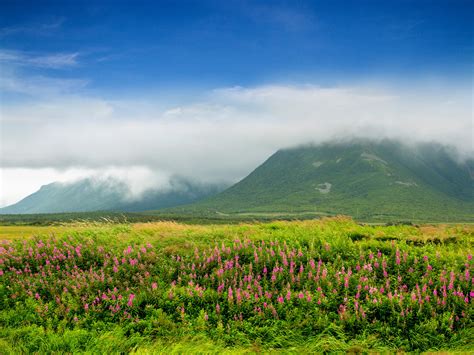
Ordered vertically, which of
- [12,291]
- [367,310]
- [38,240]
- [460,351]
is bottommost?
[460,351]

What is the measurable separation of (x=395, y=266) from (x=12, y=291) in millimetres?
10976

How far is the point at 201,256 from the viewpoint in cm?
1252

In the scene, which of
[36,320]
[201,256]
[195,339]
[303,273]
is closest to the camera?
[195,339]

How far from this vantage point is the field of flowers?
8.66 meters

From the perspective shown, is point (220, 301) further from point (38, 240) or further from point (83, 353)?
point (38, 240)

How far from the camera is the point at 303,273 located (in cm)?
1103

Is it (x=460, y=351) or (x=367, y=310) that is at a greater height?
(x=367, y=310)

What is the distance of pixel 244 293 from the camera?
394 inches

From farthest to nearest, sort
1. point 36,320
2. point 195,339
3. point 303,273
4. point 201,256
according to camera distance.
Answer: point 201,256 < point 303,273 < point 36,320 < point 195,339

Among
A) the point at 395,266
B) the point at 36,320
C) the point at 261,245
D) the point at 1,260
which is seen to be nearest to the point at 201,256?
the point at 261,245

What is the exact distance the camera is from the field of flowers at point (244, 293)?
8.66 m

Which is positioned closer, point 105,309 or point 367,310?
point 367,310

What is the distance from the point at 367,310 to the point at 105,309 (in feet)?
21.6

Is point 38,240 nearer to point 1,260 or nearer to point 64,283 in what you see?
point 1,260
